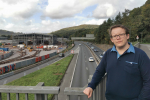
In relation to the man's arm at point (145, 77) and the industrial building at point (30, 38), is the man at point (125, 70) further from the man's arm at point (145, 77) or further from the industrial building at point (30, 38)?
the industrial building at point (30, 38)

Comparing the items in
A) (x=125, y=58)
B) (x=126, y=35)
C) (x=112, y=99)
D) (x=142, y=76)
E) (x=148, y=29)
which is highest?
(x=148, y=29)

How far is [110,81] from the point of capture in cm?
225

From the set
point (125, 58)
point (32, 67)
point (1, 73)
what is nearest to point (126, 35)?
point (125, 58)

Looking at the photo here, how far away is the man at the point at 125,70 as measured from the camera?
1.97 m

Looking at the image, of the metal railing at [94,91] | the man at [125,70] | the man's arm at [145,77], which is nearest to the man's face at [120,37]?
the man at [125,70]

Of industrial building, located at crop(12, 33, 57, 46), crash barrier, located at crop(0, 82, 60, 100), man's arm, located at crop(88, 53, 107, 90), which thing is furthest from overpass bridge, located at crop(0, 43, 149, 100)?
industrial building, located at crop(12, 33, 57, 46)

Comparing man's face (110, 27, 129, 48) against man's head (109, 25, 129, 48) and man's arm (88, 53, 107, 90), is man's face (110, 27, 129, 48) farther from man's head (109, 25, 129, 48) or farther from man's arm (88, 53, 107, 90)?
man's arm (88, 53, 107, 90)

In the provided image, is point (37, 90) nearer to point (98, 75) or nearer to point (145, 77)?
point (98, 75)

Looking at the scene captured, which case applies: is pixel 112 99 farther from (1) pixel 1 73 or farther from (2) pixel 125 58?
(1) pixel 1 73

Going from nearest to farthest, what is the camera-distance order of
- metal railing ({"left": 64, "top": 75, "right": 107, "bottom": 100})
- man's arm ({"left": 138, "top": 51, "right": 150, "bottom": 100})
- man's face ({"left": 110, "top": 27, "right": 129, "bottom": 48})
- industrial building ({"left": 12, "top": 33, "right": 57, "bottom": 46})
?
1. man's arm ({"left": 138, "top": 51, "right": 150, "bottom": 100})
2. man's face ({"left": 110, "top": 27, "right": 129, "bottom": 48})
3. metal railing ({"left": 64, "top": 75, "right": 107, "bottom": 100})
4. industrial building ({"left": 12, "top": 33, "right": 57, "bottom": 46})

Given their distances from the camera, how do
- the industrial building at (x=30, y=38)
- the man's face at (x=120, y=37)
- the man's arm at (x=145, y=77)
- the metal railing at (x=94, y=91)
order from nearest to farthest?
the man's arm at (x=145, y=77), the man's face at (x=120, y=37), the metal railing at (x=94, y=91), the industrial building at (x=30, y=38)

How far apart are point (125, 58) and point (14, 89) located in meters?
2.53

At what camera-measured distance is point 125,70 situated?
205 cm

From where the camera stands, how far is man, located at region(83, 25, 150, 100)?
6.45 feet
